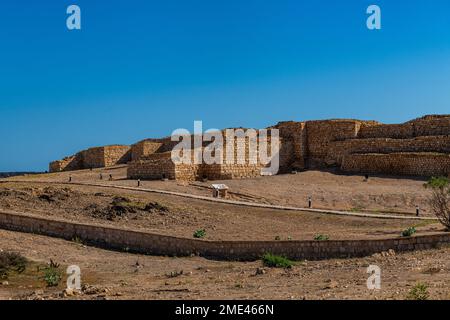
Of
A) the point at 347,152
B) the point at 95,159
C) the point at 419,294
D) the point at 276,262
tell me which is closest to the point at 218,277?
the point at 276,262

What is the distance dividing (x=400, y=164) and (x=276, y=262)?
17821mm

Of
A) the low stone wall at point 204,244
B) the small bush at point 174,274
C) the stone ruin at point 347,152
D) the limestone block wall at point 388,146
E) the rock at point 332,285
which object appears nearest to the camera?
the rock at point 332,285

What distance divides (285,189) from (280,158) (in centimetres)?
745

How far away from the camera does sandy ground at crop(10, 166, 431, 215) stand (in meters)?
24.5

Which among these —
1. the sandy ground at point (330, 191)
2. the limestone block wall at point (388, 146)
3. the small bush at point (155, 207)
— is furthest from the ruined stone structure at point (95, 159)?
the small bush at point (155, 207)

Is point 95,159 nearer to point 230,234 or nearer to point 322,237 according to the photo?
point 230,234

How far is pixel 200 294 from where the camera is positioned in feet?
34.1

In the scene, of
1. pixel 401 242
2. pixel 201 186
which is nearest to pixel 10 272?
pixel 401 242

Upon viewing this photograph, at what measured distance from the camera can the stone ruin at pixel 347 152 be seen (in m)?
29.1

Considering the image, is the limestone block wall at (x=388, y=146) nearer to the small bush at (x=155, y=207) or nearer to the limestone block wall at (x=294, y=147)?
the limestone block wall at (x=294, y=147)

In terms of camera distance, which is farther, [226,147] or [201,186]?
[226,147]

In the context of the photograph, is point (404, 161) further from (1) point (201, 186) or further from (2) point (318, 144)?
Answer: (1) point (201, 186)

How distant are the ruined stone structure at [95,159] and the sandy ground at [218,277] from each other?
24933 millimetres

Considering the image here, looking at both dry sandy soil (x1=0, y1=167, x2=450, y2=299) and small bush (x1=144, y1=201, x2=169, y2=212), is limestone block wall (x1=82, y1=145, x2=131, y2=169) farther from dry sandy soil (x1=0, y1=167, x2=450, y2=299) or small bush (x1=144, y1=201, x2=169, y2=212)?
small bush (x1=144, y1=201, x2=169, y2=212)
